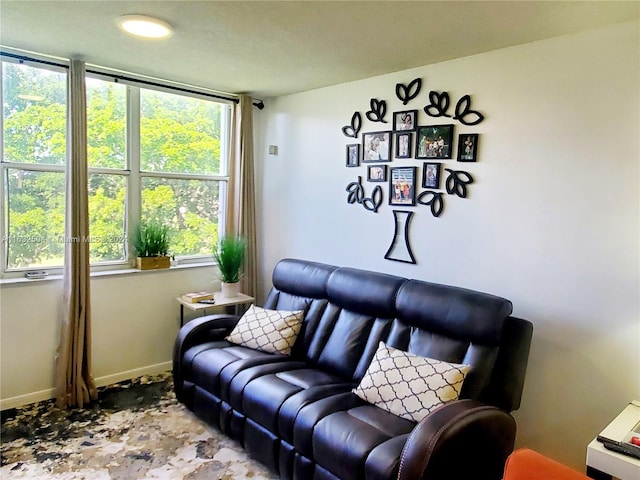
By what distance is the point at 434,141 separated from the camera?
283 centimetres

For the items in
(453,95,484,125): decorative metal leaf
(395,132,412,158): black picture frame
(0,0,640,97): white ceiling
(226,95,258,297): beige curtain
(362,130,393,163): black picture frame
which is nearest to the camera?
(0,0,640,97): white ceiling

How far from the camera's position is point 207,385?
2.76m

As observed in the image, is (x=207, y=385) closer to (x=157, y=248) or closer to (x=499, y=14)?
(x=157, y=248)

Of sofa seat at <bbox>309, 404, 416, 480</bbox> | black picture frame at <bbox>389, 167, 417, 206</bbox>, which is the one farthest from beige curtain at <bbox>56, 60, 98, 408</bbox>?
black picture frame at <bbox>389, 167, 417, 206</bbox>

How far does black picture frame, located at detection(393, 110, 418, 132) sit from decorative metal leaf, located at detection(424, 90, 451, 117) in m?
0.10

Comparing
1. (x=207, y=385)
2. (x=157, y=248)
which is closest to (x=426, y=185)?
(x=207, y=385)

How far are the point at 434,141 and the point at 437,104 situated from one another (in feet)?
0.72

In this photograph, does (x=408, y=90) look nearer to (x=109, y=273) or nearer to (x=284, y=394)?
(x=284, y=394)

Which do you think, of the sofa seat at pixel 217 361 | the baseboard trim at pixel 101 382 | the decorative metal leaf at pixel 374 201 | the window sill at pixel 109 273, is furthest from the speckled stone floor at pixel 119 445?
the decorative metal leaf at pixel 374 201

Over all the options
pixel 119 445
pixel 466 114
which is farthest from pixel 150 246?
pixel 466 114

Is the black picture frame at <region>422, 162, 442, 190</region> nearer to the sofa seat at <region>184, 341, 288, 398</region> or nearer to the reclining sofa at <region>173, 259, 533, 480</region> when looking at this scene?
the reclining sofa at <region>173, 259, 533, 480</region>

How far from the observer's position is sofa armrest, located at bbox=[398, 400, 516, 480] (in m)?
1.71

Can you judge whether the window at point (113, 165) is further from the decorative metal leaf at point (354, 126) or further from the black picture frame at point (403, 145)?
the black picture frame at point (403, 145)

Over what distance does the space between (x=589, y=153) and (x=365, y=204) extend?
1.44 meters
